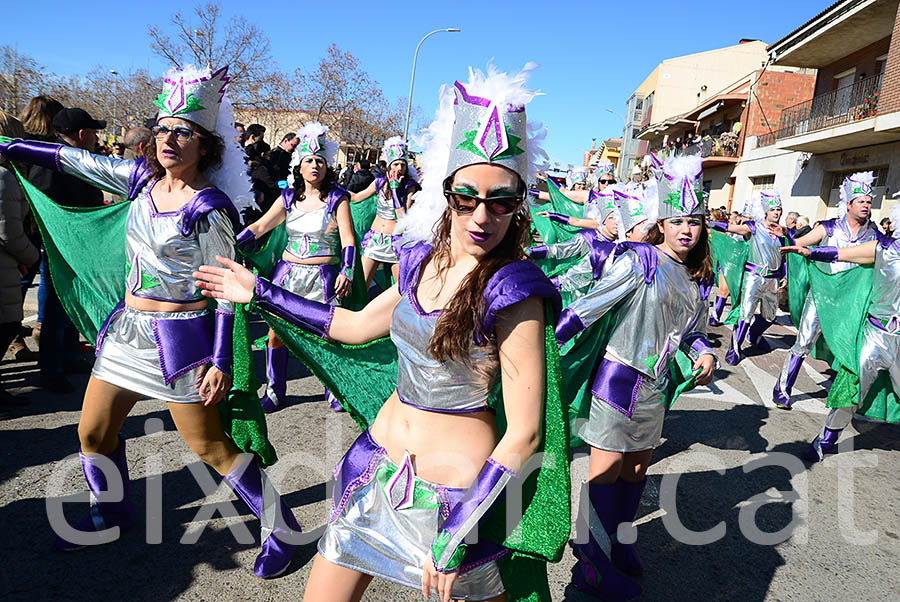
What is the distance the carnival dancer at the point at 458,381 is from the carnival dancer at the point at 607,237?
3.92ft

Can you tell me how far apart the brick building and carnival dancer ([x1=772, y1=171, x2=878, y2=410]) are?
10.4 meters

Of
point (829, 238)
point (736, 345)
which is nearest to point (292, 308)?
point (829, 238)

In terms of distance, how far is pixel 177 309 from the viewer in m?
2.68

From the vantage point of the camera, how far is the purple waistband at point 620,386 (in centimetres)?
294

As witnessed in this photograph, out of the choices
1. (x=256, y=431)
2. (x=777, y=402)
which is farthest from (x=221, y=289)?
(x=777, y=402)

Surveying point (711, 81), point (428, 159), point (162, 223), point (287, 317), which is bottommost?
point (287, 317)

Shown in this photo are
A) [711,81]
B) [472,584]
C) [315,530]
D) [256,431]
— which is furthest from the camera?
[711,81]

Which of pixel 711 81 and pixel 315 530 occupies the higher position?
pixel 711 81

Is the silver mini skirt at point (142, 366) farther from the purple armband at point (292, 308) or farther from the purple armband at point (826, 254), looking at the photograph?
the purple armband at point (826, 254)

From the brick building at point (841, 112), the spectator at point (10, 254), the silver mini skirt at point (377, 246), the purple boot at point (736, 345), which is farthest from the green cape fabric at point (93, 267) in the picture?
the brick building at point (841, 112)

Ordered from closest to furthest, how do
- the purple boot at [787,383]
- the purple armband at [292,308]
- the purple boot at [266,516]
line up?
the purple armband at [292,308] → the purple boot at [266,516] → the purple boot at [787,383]

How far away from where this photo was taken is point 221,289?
1.98 metres

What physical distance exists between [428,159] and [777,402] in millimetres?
5986

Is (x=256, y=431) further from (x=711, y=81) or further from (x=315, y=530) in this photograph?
(x=711, y=81)
